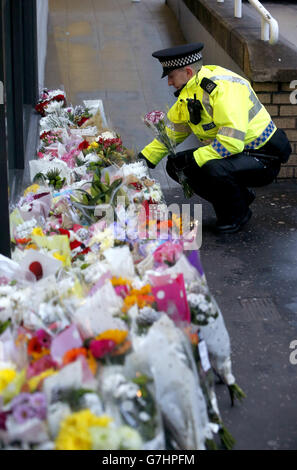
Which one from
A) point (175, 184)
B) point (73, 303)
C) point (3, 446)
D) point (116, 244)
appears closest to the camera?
point (3, 446)

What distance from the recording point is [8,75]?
22.3 feet

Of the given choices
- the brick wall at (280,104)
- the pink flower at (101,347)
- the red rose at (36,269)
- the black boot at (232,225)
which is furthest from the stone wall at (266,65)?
the pink flower at (101,347)

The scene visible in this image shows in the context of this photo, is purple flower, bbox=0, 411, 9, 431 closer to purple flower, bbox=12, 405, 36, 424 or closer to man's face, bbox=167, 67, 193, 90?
purple flower, bbox=12, 405, 36, 424

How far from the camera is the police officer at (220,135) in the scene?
226 inches

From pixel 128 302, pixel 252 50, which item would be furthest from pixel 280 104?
pixel 128 302

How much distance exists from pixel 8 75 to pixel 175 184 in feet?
6.54

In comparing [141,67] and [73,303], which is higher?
[73,303]

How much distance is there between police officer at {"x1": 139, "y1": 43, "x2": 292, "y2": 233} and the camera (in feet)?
18.9

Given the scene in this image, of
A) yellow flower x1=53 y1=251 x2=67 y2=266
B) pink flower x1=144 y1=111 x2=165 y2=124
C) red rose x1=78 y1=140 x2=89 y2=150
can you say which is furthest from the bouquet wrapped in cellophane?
yellow flower x1=53 y1=251 x2=67 y2=266

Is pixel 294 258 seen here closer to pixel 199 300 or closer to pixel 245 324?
pixel 245 324

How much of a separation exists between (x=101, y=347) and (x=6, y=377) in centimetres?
37

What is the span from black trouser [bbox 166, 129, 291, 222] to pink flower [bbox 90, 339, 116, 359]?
11.3 ft

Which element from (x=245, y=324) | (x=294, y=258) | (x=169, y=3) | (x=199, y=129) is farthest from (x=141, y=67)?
(x=245, y=324)

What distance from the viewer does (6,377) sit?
2578 millimetres
